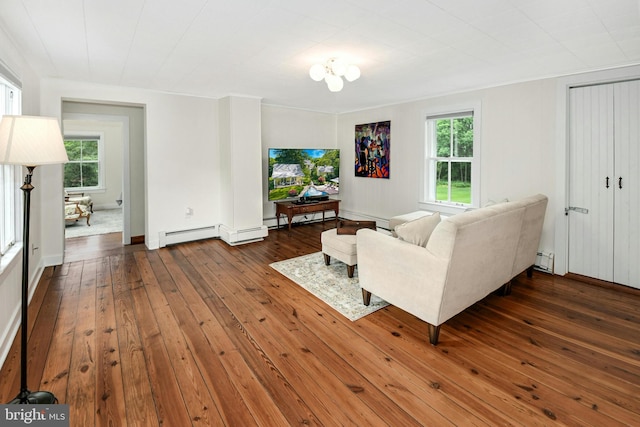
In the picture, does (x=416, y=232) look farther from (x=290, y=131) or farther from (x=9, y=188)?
(x=290, y=131)

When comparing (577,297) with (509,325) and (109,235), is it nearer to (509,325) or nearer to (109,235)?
(509,325)

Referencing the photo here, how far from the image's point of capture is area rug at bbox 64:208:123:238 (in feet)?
20.6

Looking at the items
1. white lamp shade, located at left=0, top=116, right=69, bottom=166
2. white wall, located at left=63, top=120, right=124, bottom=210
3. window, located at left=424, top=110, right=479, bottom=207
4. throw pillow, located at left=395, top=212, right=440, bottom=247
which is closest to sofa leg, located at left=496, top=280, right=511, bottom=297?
throw pillow, located at left=395, top=212, right=440, bottom=247

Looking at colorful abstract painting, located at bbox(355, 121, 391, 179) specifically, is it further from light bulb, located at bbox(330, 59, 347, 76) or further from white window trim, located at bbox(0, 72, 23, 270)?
white window trim, located at bbox(0, 72, 23, 270)

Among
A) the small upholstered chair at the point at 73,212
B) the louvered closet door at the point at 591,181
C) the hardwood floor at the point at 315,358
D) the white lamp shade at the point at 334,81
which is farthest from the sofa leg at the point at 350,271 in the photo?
the small upholstered chair at the point at 73,212

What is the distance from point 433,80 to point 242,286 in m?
3.41

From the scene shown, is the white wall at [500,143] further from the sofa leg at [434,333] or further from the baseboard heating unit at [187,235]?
the baseboard heating unit at [187,235]

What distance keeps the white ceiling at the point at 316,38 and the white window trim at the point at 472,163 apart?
478 mm

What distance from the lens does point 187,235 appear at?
5.30 metres

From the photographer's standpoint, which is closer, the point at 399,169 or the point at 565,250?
the point at 565,250

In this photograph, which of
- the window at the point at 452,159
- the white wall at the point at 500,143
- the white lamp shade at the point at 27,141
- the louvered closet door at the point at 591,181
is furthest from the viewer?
the window at the point at 452,159

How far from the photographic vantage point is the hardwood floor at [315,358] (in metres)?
1.79

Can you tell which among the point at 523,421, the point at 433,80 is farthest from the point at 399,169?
the point at 523,421

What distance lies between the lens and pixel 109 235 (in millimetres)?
6055
